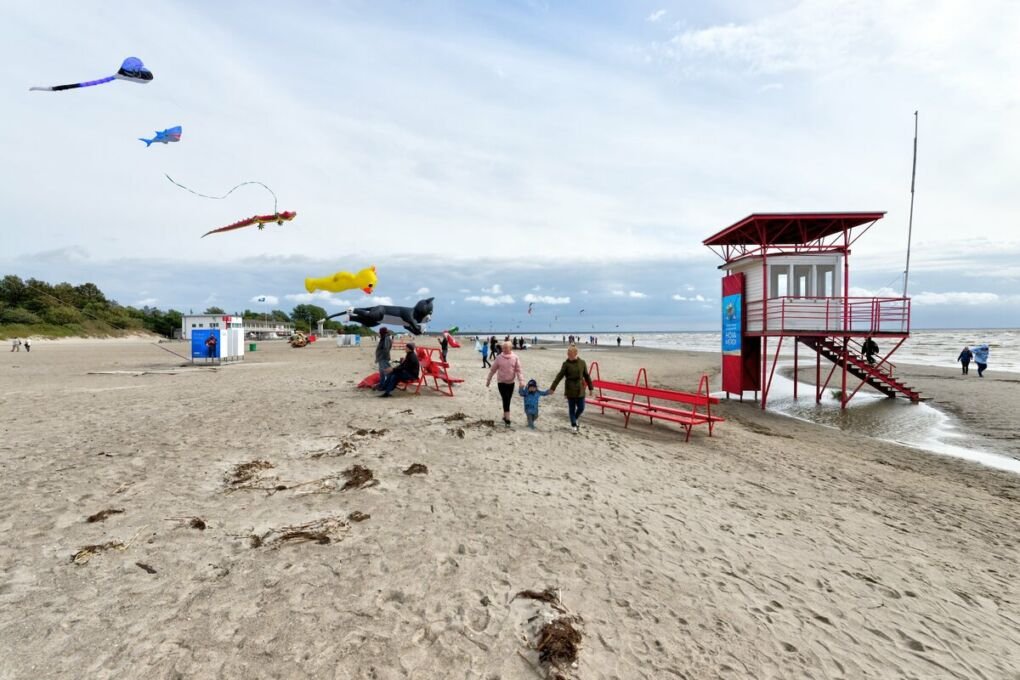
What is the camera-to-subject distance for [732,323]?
55.4ft

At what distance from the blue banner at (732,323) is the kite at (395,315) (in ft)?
39.2

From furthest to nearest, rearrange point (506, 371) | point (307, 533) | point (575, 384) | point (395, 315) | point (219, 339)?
point (219, 339), point (395, 315), point (506, 371), point (575, 384), point (307, 533)

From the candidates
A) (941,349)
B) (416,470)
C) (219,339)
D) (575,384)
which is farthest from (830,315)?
(941,349)

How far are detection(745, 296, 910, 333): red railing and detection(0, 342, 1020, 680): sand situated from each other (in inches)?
279

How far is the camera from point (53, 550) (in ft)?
12.8

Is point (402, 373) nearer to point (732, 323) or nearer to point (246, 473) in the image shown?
point (246, 473)

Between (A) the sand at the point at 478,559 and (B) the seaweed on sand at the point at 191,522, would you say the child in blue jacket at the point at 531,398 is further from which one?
(B) the seaweed on sand at the point at 191,522

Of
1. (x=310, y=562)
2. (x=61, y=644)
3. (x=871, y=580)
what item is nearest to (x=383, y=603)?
(x=310, y=562)

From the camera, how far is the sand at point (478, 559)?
116 inches

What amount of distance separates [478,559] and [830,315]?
1536 centimetres

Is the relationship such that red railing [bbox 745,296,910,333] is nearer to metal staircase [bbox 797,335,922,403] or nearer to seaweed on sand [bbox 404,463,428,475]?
metal staircase [bbox 797,335,922,403]

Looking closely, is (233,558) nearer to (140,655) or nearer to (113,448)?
(140,655)

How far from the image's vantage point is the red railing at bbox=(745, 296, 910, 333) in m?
14.6

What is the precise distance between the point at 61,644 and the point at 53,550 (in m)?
1.55
